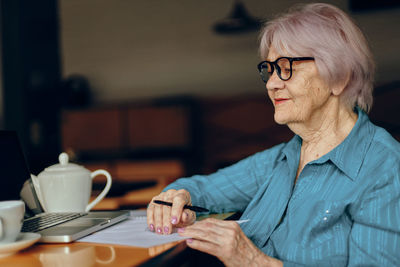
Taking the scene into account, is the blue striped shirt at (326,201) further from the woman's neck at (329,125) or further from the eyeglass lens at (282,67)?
the eyeglass lens at (282,67)

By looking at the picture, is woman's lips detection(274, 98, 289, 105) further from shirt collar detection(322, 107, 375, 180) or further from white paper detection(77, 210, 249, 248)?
white paper detection(77, 210, 249, 248)

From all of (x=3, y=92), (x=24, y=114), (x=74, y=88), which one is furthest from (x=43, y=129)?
(x=74, y=88)

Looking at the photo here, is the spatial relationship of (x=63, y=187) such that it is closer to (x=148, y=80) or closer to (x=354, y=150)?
(x=354, y=150)

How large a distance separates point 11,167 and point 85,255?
1.61 feet

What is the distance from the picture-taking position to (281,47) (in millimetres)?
1365

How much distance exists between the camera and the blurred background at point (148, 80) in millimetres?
4230

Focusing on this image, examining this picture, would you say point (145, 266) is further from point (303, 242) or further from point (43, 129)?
point (43, 129)

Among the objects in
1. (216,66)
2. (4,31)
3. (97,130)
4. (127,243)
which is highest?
(4,31)

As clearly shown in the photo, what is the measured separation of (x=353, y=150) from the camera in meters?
1.24

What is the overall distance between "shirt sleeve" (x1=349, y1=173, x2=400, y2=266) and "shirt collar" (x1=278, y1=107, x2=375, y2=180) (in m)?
0.11

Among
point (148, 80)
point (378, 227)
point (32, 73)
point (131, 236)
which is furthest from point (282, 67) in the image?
point (148, 80)

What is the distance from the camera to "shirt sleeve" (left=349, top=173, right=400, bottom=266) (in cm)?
100

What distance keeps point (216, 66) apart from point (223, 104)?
1.98ft

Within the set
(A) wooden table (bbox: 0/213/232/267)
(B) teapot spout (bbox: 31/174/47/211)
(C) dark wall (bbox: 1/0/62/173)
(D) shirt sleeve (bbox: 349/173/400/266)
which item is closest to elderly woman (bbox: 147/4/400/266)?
(D) shirt sleeve (bbox: 349/173/400/266)
